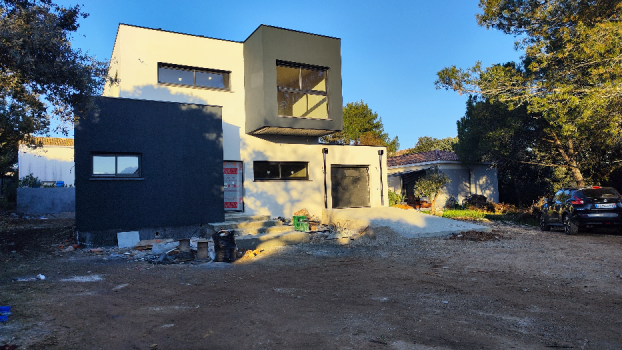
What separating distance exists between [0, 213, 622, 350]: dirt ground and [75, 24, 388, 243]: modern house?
205 cm

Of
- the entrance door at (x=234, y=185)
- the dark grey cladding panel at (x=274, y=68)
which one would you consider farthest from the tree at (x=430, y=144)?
the entrance door at (x=234, y=185)

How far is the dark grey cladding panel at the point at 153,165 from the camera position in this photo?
10062 millimetres

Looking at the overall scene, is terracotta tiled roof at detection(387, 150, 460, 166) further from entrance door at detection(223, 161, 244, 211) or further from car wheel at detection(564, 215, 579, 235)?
entrance door at detection(223, 161, 244, 211)

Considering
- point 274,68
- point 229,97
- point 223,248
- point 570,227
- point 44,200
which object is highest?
point 274,68

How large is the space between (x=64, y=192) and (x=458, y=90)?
67.6ft

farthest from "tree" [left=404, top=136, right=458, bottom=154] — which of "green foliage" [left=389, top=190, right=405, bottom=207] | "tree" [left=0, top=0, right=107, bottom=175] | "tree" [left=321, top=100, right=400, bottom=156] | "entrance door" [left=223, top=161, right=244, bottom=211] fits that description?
"tree" [left=0, top=0, right=107, bottom=175]

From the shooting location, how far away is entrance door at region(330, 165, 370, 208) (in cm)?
1585

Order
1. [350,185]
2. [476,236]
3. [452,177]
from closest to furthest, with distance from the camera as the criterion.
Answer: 1. [476,236]
2. [350,185]
3. [452,177]

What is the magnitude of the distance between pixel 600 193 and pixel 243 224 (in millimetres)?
11321

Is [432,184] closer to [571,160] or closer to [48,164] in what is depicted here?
[571,160]

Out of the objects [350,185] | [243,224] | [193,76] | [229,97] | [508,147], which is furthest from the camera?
[508,147]

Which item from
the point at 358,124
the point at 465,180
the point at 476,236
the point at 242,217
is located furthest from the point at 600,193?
the point at 358,124

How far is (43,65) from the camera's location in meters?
5.94

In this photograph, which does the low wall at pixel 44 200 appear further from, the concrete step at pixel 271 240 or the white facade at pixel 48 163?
the concrete step at pixel 271 240
